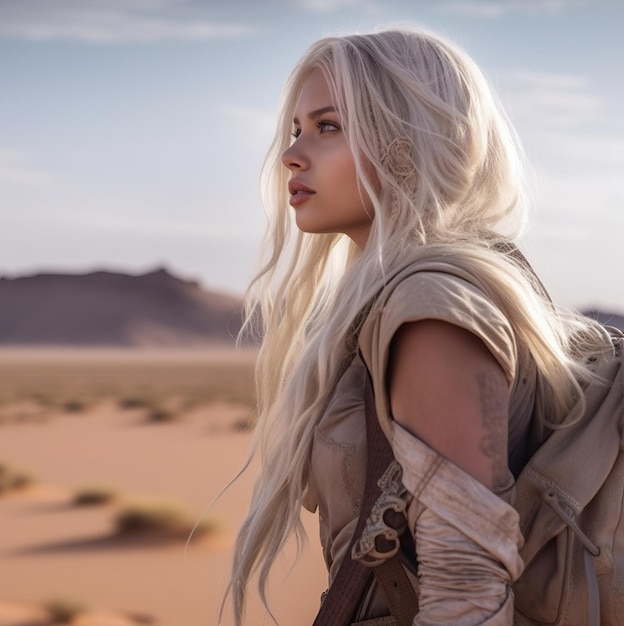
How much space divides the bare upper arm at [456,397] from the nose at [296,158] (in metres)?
0.69

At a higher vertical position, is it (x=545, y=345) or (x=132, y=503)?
(x=545, y=345)

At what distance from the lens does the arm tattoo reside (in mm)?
1731

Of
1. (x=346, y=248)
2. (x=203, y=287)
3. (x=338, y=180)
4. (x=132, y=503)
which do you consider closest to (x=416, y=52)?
(x=338, y=180)

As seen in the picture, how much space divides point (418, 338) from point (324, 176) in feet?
2.23

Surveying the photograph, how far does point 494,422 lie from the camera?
1740mm

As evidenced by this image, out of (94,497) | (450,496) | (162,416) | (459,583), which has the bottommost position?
(162,416)

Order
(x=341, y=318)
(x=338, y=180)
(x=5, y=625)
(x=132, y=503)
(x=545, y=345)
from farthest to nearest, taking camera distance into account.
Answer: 1. (x=132, y=503)
2. (x=5, y=625)
3. (x=338, y=180)
4. (x=341, y=318)
5. (x=545, y=345)

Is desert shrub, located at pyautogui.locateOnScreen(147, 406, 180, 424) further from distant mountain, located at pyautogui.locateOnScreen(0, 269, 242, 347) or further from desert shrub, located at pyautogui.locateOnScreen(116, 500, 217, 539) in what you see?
distant mountain, located at pyautogui.locateOnScreen(0, 269, 242, 347)

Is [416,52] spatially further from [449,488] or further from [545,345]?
[449,488]

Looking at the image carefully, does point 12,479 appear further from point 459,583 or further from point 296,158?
point 459,583

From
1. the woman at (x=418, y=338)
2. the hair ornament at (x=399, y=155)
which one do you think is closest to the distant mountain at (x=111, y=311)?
the woman at (x=418, y=338)

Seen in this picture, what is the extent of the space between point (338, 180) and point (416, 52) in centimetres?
34

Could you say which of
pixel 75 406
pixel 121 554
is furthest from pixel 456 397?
pixel 75 406

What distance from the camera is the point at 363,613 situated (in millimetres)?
1938
